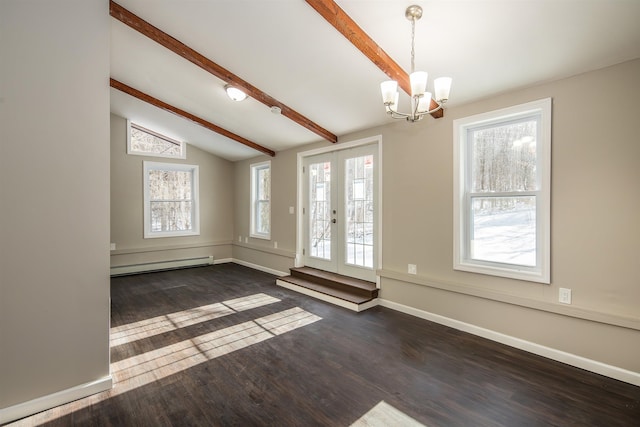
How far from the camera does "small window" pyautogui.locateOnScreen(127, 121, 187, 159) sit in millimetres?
5766

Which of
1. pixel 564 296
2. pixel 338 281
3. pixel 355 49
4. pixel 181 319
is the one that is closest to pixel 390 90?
pixel 355 49

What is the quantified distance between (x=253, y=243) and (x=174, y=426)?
15.5ft

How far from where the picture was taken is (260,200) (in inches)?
253

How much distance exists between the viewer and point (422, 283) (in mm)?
3521

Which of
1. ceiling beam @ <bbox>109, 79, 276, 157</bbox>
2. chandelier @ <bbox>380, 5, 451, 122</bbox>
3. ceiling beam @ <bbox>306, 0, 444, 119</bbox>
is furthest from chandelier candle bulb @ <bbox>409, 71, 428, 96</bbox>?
ceiling beam @ <bbox>109, 79, 276, 157</bbox>

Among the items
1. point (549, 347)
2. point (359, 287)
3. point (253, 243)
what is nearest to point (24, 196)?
point (359, 287)

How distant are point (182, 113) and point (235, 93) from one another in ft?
5.08

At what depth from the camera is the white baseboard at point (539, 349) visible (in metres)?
2.29

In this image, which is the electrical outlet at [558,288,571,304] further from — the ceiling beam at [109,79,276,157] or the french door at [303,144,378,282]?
the ceiling beam at [109,79,276,157]

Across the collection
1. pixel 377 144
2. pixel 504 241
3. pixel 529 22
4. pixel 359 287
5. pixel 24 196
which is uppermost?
pixel 529 22

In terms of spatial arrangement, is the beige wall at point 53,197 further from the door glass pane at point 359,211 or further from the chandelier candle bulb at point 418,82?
the door glass pane at point 359,211

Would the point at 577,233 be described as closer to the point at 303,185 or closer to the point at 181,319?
the point at 303,185

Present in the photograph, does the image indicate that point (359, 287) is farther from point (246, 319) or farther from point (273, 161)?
point (273, 161)

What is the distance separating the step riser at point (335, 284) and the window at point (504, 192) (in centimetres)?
117
